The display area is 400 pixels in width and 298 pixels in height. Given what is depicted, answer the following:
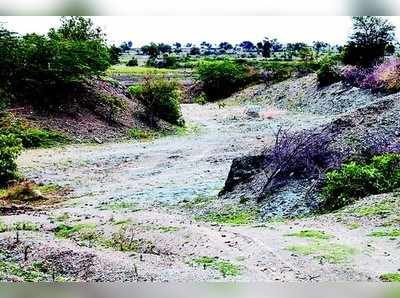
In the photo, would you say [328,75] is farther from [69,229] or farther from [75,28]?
[69,229]

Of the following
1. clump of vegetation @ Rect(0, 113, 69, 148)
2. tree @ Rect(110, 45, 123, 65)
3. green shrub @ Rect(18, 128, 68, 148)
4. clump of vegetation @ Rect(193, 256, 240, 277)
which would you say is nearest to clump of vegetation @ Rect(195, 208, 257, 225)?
clump of vegetation @ Rect(193, 256, 240, 277)

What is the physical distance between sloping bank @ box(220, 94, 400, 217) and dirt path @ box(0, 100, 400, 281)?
227 mm

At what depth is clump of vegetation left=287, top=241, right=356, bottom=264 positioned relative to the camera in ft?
10.9

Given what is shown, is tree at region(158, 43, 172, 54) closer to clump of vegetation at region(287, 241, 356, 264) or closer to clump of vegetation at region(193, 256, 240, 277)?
clump of vegetation at region(193, 256, 240, 277)

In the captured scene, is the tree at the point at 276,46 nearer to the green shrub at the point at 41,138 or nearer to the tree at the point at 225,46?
the tree at the point at 225,46

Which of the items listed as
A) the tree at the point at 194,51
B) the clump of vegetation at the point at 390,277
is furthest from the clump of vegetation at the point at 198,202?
the clump of vegetation at the point at 390,277

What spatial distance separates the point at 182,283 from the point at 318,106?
3.62 meters

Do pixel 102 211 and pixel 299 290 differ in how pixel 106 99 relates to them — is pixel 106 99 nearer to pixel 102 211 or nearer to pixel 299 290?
pixel 102 211

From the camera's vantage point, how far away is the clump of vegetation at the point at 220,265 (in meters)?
3.18

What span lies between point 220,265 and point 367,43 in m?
1.99

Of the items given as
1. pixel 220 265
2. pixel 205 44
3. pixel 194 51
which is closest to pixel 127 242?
pixel 220 265

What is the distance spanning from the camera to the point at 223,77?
4.66 metres

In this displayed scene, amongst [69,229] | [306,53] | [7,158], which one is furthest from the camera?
[7,158]

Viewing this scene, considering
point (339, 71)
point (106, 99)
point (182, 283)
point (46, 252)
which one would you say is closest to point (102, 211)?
point (46, 252)
